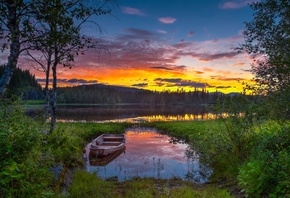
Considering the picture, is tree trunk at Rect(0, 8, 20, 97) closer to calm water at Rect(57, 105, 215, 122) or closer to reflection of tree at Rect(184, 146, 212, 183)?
reflection of tree at Rect(184, 146, 212, 183)

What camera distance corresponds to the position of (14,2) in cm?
743

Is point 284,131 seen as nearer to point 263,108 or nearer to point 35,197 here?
point 263,108

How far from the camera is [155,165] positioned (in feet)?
55.4

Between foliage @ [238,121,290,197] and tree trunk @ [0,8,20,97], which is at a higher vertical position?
tree trunk @ [0,8,20,97]

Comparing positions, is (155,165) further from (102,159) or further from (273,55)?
(273,55)

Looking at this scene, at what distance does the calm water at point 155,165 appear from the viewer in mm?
14339

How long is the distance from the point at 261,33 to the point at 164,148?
1471cm

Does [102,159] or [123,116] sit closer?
[102,159]

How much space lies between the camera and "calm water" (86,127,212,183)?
47.0 feet

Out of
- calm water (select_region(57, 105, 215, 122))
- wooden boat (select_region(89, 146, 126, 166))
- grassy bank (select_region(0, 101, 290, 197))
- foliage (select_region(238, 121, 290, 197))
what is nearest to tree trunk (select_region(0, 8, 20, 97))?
grassy bank (select_region(0, 101, 290, 197))

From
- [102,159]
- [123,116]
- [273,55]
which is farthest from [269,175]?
[123,116]

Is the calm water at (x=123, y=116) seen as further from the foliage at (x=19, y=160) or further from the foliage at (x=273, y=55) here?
the foliage at (x=19, y=160)

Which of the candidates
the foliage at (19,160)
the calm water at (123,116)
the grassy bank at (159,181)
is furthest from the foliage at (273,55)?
the calm water at (123,116)

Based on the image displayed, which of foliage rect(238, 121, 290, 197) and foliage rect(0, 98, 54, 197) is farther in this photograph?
foliage rect(238, 121, 290, 197)
